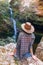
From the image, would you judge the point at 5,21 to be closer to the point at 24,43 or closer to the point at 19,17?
the point at 19,17

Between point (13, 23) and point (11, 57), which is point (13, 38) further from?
point (11, 57)

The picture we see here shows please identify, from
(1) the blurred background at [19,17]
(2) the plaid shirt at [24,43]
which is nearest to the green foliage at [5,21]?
(1) the blurred background at [19,17]

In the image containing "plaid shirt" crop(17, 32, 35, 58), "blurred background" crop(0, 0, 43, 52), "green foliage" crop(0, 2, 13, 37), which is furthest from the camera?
"green foliage" crop(0, 2, 13, 37)

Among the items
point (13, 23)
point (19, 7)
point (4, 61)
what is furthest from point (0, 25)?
point (4, 61)

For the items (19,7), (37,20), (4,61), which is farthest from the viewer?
(19,7)

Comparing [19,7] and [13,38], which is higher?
[19,7]

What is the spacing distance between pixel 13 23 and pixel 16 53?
5653 mm

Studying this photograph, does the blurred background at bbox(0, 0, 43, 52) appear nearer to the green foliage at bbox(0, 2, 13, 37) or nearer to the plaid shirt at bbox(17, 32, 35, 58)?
the green foliage at bbox(0, 2, 13, 37)

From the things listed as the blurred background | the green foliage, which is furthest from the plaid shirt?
the green foliage

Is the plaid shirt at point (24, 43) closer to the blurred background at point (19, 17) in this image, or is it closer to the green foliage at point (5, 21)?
the blurred background at point (19, 17)

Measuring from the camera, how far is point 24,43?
6.11 m

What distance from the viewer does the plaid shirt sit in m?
5.97

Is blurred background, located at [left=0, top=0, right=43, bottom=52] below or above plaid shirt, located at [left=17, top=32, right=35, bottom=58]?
below

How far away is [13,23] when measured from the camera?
1172 cm
